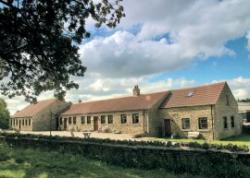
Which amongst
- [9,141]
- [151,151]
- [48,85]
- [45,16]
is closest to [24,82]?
[48,85]

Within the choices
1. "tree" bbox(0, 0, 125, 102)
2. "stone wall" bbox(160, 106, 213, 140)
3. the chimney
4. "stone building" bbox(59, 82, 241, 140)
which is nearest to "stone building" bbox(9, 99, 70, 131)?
"stone building" bbox(59, 82, 241, 140)

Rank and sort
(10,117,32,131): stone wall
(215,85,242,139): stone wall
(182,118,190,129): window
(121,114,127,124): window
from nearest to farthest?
(215,85,242,139): stone wall
(182,118,190,129): window
(121,114,127,124): window
(10,117,32,131): stone wall

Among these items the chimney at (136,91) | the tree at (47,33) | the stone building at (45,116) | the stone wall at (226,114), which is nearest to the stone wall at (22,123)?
the stone building at (45,116)

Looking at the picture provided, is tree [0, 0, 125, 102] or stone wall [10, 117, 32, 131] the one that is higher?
tree [0, 0, 125, 102]

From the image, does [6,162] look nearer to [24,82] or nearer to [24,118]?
[24,82]

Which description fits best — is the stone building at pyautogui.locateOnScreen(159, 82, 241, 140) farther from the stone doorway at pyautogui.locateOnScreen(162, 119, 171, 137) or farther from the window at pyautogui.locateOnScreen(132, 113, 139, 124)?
the window at pyautogui.locateOnScreen(132, 113, 139, 124)

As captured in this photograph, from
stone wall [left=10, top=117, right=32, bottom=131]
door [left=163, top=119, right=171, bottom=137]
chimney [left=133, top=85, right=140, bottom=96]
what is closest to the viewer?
door [left=163, top=119, right=171, bottom=137]

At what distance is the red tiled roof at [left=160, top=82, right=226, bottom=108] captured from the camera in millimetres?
37188

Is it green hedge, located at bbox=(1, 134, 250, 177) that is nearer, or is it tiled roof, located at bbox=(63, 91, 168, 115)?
green hedge, located at bbox=(1, 134, 250, 177)

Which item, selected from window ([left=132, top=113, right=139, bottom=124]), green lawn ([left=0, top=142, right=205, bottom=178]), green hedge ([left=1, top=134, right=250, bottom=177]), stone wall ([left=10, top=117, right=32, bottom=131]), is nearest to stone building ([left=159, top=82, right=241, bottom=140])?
window ([left=132, top=113, right=139, bottom=124])

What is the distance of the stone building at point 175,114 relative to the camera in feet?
120

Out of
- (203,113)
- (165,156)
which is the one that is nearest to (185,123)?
(203,113)

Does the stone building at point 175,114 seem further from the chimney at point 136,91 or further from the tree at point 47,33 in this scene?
the tree at point 47,33

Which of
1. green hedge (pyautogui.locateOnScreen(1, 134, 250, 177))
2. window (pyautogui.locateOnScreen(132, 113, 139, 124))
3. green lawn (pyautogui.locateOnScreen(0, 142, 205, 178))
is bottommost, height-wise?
green lawn (pyautogui.locateOnScreen(0, 142, 205, 178))
